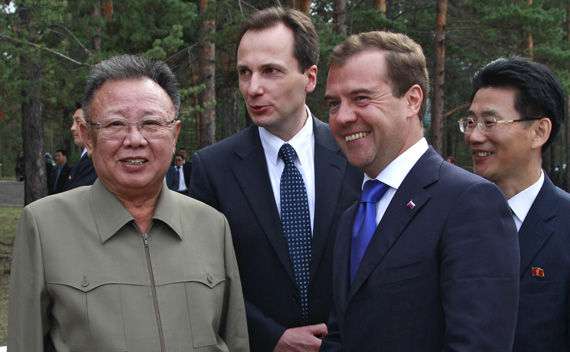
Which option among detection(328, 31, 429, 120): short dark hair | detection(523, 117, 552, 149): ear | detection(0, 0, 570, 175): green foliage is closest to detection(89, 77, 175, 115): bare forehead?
detection(328, 31, 429, 120): short dark hair

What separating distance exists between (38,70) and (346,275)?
34.9 feet

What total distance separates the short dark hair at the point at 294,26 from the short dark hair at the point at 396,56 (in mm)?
765

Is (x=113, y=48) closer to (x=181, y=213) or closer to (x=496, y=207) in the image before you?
(x=181, y=213)

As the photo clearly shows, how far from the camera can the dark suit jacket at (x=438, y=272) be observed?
1.73 m

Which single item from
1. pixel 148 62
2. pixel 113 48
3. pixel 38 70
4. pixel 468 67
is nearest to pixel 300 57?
pixel 148 62

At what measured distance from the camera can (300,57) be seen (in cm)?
286

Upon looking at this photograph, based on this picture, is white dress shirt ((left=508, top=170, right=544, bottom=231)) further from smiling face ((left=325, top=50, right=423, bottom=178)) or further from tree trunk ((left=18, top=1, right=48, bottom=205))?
tree trunk ((left=18, top=1, right=48, bottom=205))

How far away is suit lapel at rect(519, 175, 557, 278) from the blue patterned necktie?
0.93 metres

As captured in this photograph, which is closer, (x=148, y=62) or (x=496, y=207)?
(x=496, y=207)

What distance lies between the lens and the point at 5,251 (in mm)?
11312

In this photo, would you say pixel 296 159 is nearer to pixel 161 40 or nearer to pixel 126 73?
pixel 126 73

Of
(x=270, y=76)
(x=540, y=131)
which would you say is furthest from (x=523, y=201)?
(x=270, y=76)

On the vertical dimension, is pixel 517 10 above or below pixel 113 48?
above

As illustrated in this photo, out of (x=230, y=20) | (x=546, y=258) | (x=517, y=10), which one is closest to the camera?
(x=546, y=258)
